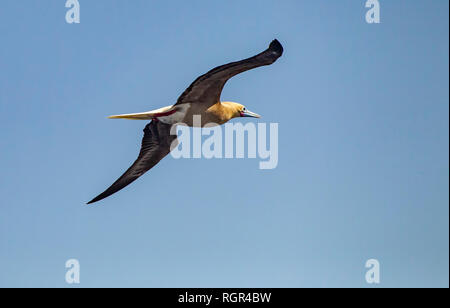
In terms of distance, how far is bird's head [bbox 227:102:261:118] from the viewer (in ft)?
71.1

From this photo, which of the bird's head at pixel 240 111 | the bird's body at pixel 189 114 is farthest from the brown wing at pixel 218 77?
the bird's head at pixel 240 111

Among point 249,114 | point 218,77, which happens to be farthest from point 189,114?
point 249,114

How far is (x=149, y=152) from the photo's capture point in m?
22.8

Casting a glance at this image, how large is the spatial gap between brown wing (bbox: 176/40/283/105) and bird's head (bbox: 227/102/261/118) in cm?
132

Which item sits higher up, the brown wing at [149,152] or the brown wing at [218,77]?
the brown wing at [218,77]

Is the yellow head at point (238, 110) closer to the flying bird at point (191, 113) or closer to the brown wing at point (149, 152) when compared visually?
the flying bird at point (191, 113)

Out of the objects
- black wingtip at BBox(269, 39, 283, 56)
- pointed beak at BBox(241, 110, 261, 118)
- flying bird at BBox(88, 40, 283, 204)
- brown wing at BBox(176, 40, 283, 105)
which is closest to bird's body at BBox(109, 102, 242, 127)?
flying bird at BBox(88, 40, 283, 204)

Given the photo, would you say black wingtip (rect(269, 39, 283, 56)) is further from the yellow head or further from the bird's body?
the yellow head

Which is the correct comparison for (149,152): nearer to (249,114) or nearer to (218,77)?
(249,114)

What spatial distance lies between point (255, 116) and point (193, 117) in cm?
254

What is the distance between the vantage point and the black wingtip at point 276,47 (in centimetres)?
1817

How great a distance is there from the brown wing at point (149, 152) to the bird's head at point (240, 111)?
6.75 feet
